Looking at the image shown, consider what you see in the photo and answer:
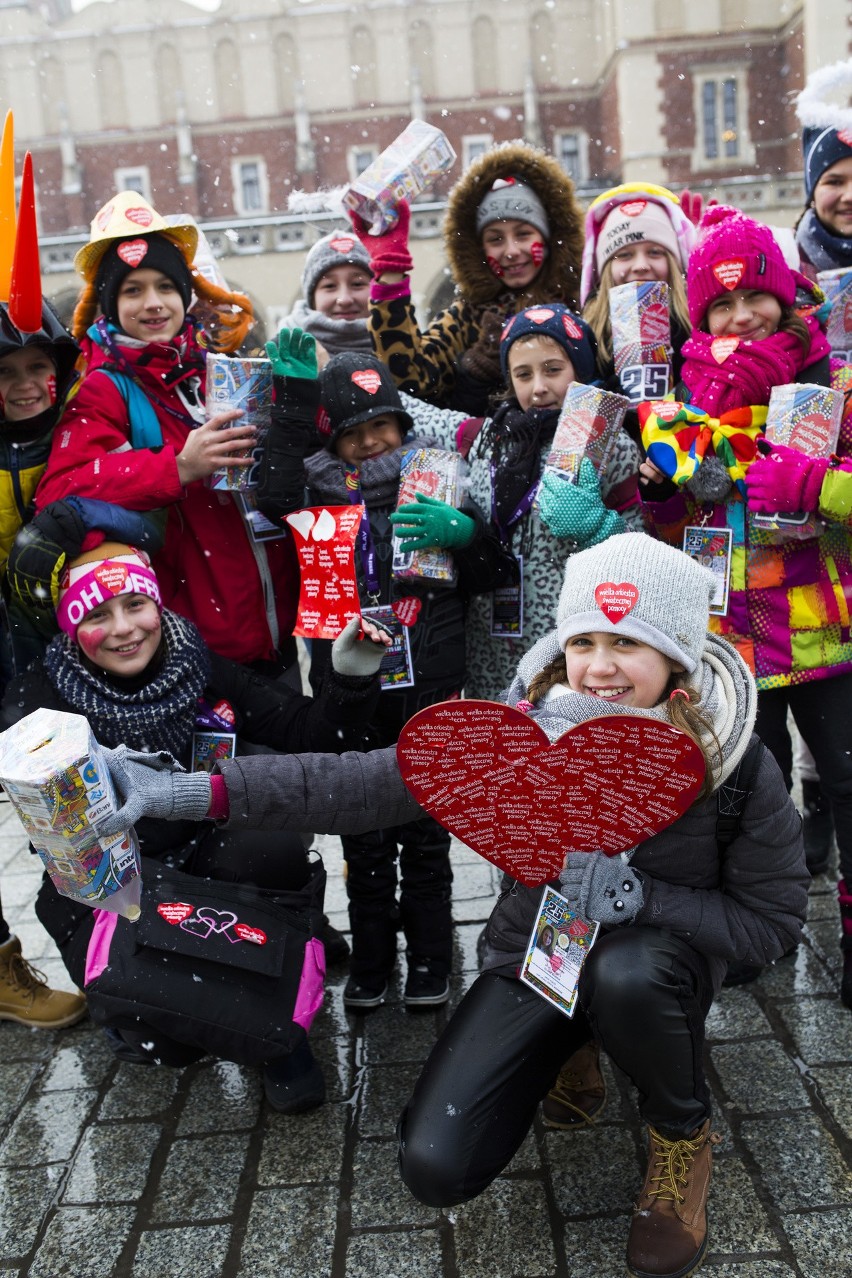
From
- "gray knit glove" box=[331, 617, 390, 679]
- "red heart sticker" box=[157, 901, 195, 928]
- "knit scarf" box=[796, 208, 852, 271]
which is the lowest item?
"red heart sticker" box=[157, 901, 195, 928]

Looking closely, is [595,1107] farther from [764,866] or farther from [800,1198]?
[764,866]

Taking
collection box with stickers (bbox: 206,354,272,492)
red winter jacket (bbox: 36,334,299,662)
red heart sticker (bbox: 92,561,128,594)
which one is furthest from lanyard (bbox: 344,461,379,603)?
red heart sticker (bbox: 92,561,128,594)

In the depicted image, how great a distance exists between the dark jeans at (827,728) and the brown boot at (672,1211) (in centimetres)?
97

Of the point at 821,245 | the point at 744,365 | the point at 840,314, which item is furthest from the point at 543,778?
the point at 821,245

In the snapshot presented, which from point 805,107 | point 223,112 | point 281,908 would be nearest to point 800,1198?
point 281,908

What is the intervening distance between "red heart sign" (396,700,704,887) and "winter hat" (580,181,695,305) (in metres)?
1.88

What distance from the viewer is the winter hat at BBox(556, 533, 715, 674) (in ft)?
6.57

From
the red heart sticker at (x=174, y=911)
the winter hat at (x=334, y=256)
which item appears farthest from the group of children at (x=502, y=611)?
the winter hat at (x=334, y=256)

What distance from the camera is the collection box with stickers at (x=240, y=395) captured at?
269 cm

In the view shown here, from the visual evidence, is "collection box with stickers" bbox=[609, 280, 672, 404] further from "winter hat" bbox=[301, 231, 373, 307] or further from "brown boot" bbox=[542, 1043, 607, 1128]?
Answer: "brown boot" bbox=[542, 1043, 607, 1128]

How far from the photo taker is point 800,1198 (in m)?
A: 2.09

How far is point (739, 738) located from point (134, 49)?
39833 millimetres

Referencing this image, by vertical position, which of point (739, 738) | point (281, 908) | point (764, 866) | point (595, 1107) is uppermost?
point (739, 738)

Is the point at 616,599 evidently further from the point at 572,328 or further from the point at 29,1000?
the point at 29,1000
